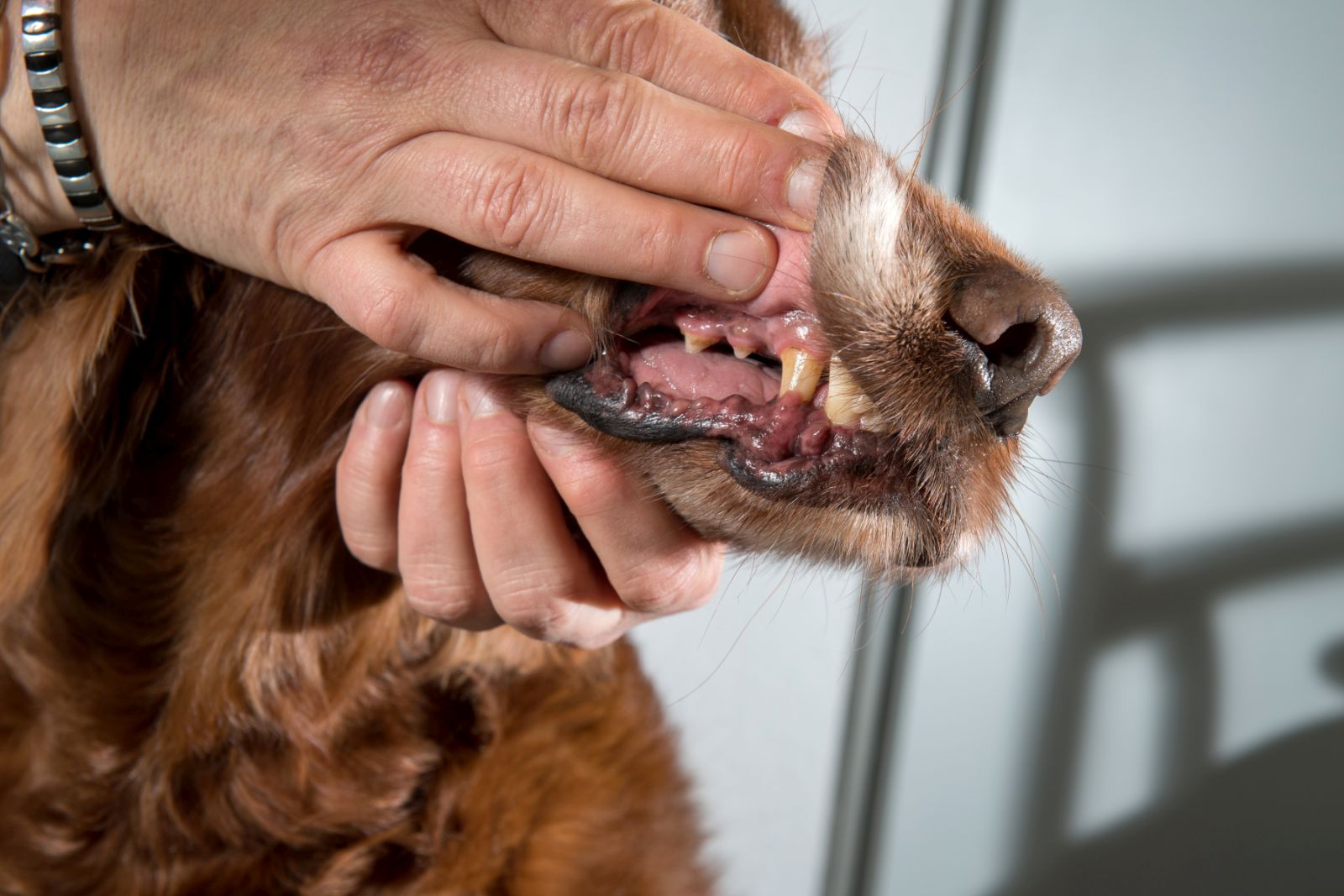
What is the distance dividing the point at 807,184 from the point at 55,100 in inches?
23.1

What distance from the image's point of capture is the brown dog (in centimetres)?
70

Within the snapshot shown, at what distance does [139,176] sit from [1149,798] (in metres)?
2.07

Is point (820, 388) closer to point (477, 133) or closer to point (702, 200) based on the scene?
point (702, 200)

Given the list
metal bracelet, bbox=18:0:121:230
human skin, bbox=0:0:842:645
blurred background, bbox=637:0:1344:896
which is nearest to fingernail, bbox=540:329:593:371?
human skin, bbox=0:0:842:645

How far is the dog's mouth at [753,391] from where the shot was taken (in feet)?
2.38

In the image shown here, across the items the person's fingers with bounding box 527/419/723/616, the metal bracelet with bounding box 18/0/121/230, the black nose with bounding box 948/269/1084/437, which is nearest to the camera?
the black nose with bounding box 948/269/1084/437

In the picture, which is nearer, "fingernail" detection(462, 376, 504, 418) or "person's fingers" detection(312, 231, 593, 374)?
"person's fingers" detection(312, 231, 593, 374)

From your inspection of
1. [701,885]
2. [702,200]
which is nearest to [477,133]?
[702,200]

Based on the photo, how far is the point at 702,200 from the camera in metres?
0.72

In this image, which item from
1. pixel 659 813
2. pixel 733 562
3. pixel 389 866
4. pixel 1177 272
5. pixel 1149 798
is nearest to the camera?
pixel 733 562

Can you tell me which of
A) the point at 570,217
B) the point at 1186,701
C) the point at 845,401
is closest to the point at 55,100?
the point at 570,217

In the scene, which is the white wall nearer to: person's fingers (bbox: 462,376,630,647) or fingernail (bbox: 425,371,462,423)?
person's fingers (bbox: 462,376,630,647)

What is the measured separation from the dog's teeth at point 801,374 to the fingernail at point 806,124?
0.15 meters

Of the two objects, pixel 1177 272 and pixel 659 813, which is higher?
pixel 1177 272
